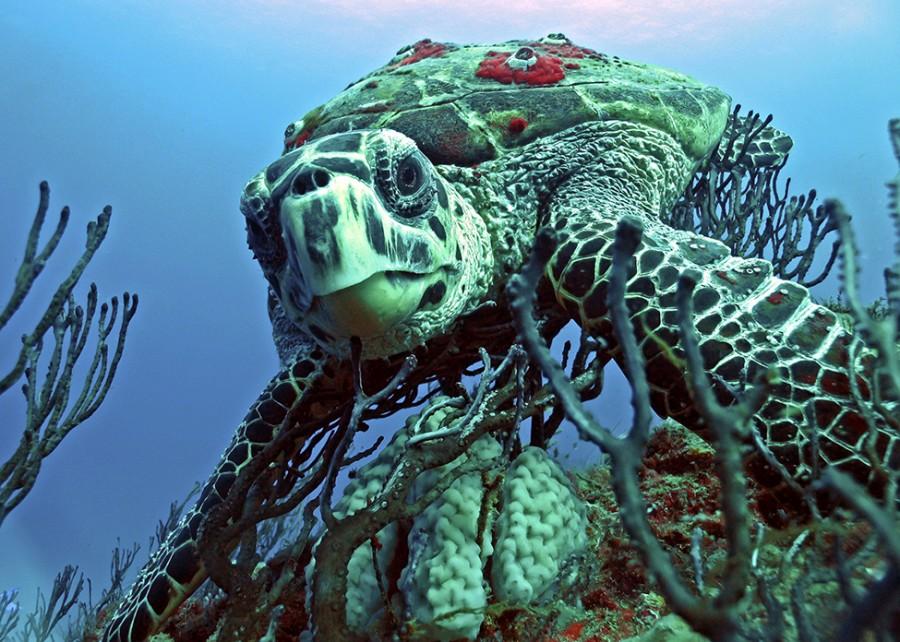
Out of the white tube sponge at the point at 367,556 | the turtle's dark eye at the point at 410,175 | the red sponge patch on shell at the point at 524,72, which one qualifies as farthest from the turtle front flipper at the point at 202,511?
the red sponge patch on shell at the point at 524,72

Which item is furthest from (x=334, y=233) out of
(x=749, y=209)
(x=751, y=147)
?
(x=751, y=147)

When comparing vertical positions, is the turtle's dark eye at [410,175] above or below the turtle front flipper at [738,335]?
above

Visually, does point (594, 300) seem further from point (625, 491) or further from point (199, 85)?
point (199, 85)

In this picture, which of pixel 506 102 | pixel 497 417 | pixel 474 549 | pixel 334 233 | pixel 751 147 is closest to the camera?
pixel 334 233

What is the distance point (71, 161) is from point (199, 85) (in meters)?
11.4

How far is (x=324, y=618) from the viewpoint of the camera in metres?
1.35

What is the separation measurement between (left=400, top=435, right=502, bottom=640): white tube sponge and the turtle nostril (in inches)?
34.1

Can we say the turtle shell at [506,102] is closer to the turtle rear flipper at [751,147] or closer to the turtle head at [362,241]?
the turtle head at [362,241]

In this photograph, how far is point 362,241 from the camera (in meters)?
Result: 1.38

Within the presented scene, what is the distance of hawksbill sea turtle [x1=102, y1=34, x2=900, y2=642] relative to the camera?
141 centimetres

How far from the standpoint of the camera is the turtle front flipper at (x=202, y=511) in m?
2.16

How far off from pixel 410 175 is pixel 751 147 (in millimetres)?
3447

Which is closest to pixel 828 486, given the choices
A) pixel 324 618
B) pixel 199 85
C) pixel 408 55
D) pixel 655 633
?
pixel 655 633

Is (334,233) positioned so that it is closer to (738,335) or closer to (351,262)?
(351,262)
